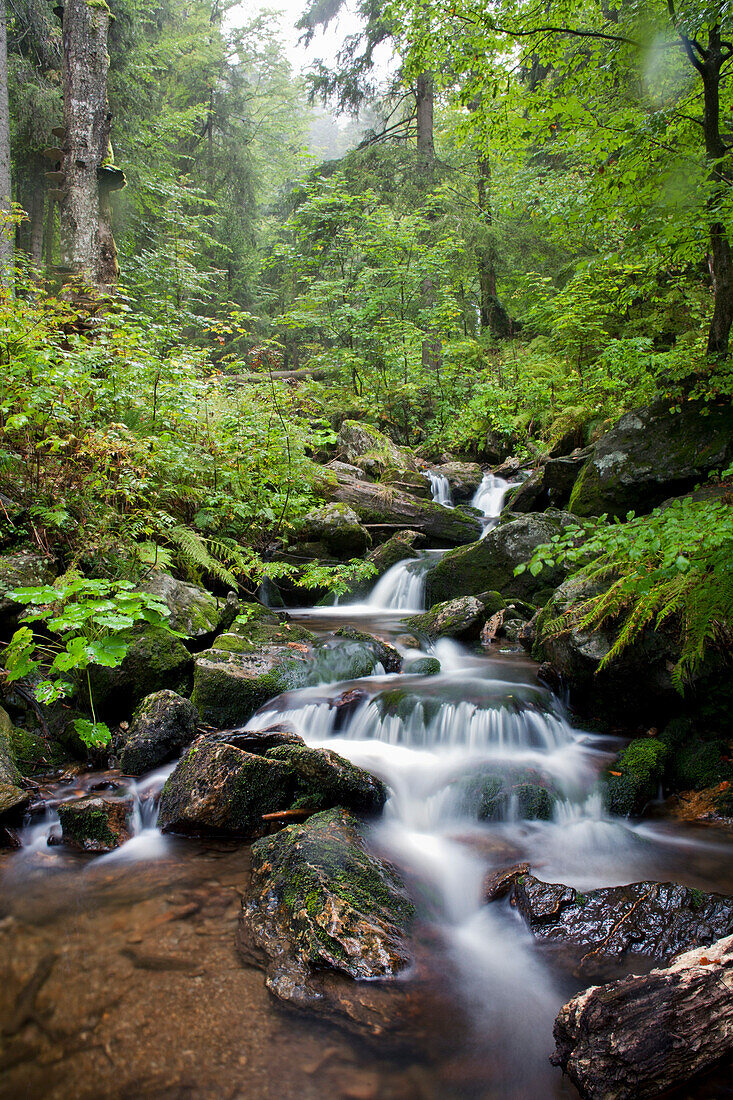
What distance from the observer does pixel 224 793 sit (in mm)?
3688

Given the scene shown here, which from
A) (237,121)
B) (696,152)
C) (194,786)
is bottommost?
(194,786)

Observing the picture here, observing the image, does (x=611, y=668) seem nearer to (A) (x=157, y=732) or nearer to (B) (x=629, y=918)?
(B) (x=629, y=918)

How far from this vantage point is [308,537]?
30.5 ft

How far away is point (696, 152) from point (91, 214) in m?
8.62

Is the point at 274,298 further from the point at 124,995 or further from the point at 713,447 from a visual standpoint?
the point at 124,995

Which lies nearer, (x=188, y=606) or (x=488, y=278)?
(x=188, y=606)

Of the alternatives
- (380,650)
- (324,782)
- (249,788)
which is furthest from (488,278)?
(249,788)

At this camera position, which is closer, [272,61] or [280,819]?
[280,819]

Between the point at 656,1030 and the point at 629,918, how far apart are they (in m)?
0.98

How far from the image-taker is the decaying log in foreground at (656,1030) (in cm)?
182

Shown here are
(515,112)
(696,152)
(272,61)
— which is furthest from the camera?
(272,61)

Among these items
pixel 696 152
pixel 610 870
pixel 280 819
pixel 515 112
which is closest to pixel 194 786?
pixel 280 819

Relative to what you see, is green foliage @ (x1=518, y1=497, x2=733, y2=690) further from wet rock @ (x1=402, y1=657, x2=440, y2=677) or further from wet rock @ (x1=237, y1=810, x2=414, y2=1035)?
wet rock @ (x1=237, y1=810, x2=414, y2=1035)

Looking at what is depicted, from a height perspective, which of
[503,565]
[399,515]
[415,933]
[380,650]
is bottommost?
[415,933]
